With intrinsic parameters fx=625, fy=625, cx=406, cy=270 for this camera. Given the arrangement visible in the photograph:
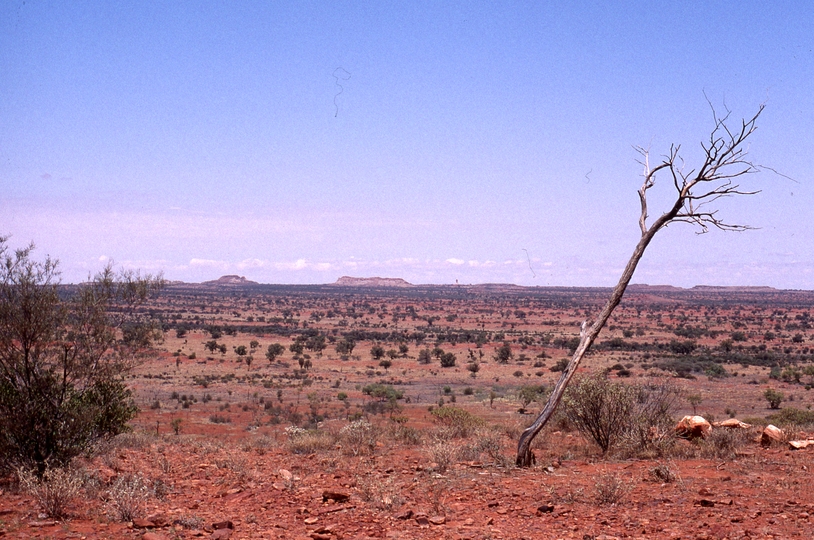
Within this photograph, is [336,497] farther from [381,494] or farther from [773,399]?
[773,399]

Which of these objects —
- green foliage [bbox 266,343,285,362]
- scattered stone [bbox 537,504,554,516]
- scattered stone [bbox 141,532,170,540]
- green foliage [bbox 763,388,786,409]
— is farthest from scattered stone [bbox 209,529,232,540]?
green foliage [bbox 266,343,285,362]

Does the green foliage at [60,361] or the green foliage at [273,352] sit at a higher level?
the green foliage at [60,361]

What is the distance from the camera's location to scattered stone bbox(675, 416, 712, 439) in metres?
13.9

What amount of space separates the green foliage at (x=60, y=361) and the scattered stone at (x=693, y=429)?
450 inches

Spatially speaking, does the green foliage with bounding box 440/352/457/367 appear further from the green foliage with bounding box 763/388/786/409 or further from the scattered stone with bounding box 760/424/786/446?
the scattered stone with bounding box 760/424/786/446

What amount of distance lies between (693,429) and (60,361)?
12.8 metres

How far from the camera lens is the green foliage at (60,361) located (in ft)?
32.4

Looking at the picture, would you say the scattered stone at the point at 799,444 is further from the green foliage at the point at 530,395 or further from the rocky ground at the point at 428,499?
the green foliage at the point at 530,395

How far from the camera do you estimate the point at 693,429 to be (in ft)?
45.8

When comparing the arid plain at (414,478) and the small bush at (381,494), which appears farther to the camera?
the small bush at (381,494)

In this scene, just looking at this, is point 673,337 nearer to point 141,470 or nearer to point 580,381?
point 580,381

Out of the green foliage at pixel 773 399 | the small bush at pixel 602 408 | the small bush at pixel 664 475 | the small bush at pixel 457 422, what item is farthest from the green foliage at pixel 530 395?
the small bush at pixel 664 475

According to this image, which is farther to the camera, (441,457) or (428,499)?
(441,457)

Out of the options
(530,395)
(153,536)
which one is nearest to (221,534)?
(153,536)
